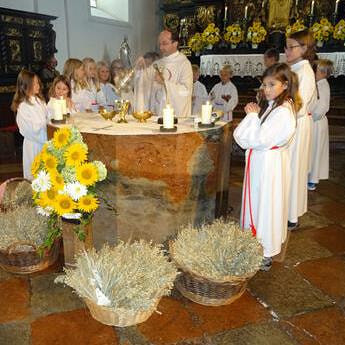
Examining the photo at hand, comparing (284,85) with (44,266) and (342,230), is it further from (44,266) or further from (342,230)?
(44,266)

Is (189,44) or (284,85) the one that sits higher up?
(189,44)

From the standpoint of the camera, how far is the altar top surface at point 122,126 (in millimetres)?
2668

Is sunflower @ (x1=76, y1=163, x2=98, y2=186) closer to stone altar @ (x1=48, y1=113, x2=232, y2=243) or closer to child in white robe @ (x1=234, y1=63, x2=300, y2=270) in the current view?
stone altar @ (x1=48, y1=113, x2=232, y2=243)

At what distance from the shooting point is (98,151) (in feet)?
8.70

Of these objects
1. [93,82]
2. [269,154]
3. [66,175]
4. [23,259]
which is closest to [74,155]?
[66,175]

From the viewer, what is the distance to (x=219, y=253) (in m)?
2.38

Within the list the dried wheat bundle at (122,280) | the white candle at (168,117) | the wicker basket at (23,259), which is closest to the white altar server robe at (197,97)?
the white candle at (168,117)

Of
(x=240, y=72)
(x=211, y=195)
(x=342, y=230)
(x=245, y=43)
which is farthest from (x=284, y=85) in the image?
(x=245, y=43)

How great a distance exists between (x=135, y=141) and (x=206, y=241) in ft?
2.80

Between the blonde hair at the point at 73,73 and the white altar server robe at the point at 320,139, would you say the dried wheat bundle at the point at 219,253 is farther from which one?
the blonde hair at the point at 73,73

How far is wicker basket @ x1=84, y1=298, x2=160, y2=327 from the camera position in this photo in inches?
80.6

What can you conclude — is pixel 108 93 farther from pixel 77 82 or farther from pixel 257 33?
pixel 257 33

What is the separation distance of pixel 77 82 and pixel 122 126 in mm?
2065

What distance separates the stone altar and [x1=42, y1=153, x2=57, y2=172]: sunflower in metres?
0.37
